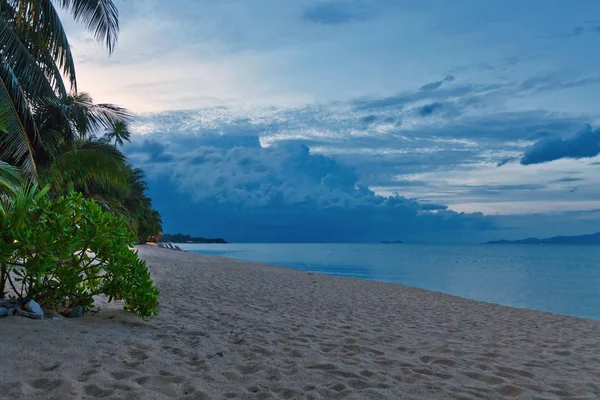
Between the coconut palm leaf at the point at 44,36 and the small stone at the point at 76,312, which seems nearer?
the small stone at the point at 76,312

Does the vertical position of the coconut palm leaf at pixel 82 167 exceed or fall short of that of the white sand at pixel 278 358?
it exceeds it

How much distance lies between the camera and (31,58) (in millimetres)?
11570

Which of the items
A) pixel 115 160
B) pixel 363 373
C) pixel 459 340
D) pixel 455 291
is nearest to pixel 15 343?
pixel 363 373

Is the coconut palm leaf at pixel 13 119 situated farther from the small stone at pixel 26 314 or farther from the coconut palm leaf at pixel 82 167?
the small stone at pixel 26 314

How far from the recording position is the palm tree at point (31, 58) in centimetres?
1072

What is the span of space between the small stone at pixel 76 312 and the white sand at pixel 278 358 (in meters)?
0.19

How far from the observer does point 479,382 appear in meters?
4.27

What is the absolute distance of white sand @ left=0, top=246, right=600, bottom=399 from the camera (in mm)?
3711

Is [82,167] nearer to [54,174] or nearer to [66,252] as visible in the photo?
[54,174]

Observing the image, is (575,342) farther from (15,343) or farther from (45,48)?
(45,48)

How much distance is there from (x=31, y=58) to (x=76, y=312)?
8.47 meters

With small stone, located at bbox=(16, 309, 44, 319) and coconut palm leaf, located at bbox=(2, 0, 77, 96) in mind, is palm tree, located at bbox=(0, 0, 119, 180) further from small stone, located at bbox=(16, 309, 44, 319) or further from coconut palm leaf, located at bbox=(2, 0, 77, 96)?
small stone, located at bbox=(16, 309, 44, 319)

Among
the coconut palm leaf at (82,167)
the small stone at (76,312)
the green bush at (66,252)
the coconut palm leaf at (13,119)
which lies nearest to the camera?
the green bush at (66,252)

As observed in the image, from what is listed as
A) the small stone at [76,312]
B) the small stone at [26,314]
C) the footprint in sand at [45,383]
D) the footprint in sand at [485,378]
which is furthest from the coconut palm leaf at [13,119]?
the footprint in sand at [485,378]
